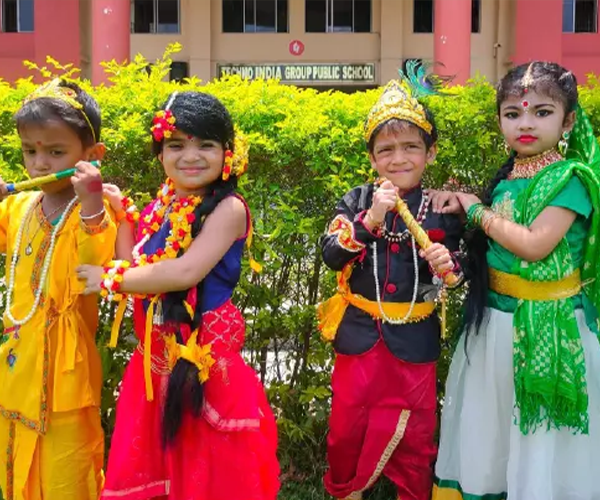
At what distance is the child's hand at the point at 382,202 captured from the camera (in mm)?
2342

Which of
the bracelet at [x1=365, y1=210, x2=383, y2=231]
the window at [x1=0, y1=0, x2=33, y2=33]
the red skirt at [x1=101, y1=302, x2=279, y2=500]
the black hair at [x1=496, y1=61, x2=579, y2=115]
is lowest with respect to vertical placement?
the red skirt at [x1=101, y1=302, x2=279, y2=500]

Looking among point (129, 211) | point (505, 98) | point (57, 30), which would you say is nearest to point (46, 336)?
point (129, 211)

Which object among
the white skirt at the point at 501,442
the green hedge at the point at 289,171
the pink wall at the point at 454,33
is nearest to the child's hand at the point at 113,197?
the green hedge at the point at 289,171

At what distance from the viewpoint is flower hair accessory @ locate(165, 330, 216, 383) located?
2.22 m

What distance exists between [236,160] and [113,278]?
22.1 inches

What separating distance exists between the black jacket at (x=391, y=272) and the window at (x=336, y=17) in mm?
16730

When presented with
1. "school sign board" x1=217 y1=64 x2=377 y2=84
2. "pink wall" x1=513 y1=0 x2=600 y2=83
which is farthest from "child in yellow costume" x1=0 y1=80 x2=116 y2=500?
"pink wall" x1=513 y1=0 x2=600 y2=83

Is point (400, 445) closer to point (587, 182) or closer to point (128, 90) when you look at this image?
point (587, 182)

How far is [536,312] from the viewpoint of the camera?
241cm

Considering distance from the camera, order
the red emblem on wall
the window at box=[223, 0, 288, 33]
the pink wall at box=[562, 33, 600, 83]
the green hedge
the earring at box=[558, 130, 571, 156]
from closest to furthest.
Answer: the earring at box=[558, 130, 571, 156] → the green hedge → the pink wall at box=[562, 33, 600, 83] → the red emblem on wall → the window at box=[223, 0, 288, 33]

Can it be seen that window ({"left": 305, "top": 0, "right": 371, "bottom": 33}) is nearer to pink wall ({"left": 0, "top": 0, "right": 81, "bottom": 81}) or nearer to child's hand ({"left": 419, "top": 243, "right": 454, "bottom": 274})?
pink wall ({"left": 0, "top": 0, "right": 81, "bottom": 81})

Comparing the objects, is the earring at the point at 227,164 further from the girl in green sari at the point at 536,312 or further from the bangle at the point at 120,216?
the girl in green sari at the point at 536,312

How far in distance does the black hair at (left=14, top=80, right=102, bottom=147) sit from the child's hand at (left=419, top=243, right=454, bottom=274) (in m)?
1.22

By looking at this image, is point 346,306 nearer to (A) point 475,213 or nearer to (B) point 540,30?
(A) point 475,213
